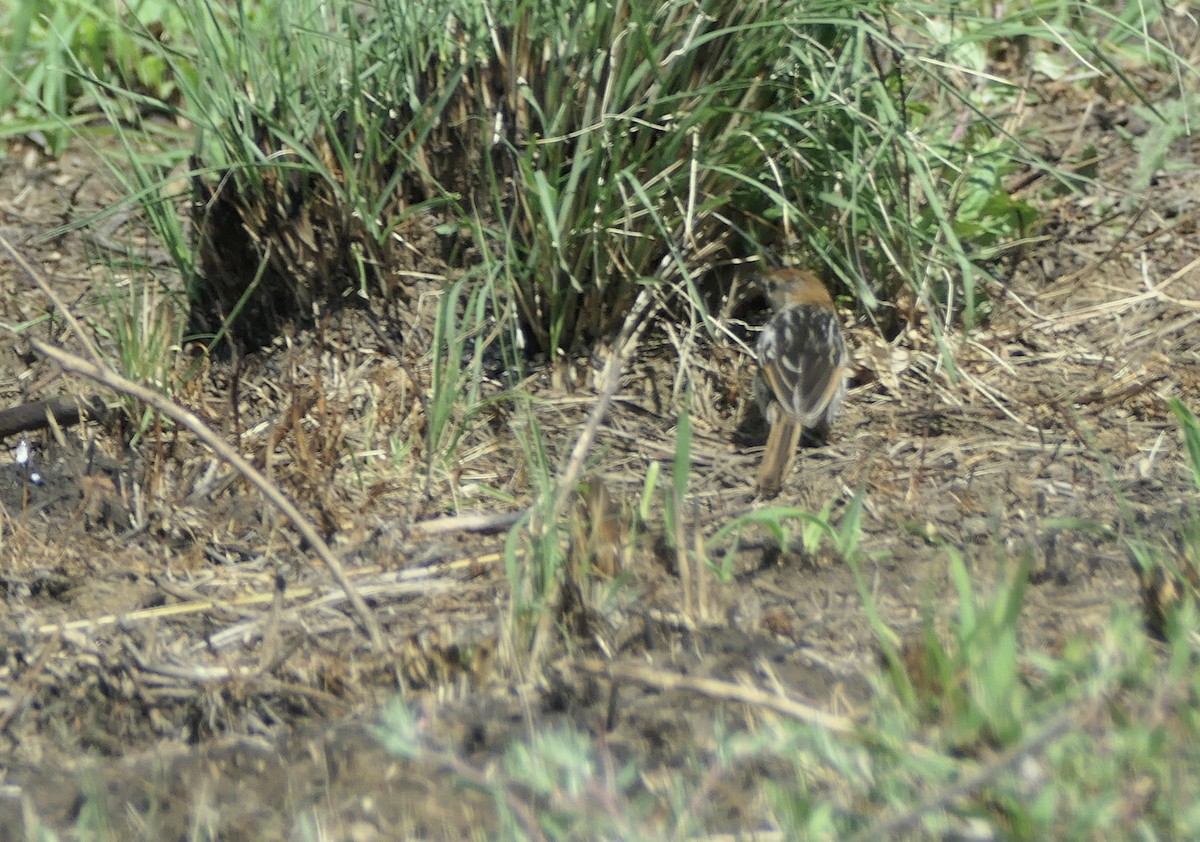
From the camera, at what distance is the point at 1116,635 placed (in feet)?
8.64

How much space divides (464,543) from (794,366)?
136cm

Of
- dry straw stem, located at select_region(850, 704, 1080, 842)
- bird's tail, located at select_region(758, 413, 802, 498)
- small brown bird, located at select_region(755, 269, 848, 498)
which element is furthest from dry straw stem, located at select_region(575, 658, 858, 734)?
small brown bird, located at select_region(755, 269, 848, 498)

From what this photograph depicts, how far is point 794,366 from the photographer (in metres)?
4.59

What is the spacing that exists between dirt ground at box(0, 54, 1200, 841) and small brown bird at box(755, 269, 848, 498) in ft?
0.37

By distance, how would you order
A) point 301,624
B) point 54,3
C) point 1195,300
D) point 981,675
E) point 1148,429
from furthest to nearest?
point 54,3 → point 1195,300 → point 1148,429 → point 301,624 → point 981,675

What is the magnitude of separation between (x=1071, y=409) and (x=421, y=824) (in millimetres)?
2922

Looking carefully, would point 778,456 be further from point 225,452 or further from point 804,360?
point 225,452

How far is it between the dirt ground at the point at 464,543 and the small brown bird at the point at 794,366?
0.11 metres

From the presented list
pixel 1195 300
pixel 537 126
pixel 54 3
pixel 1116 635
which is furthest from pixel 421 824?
pixel 54 3

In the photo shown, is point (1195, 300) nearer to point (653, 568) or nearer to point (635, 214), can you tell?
point (635, 214)

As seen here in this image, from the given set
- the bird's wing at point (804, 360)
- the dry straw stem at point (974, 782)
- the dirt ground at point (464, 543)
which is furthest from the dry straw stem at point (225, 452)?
the bird's wing at point (804, 360)

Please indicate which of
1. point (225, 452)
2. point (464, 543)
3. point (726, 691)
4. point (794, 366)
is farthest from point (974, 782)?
point (794, 366)

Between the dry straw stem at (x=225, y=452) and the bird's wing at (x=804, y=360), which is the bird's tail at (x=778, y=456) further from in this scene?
the dry straw stem at (x=225, y=452)

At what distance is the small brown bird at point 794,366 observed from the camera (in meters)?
4.46
